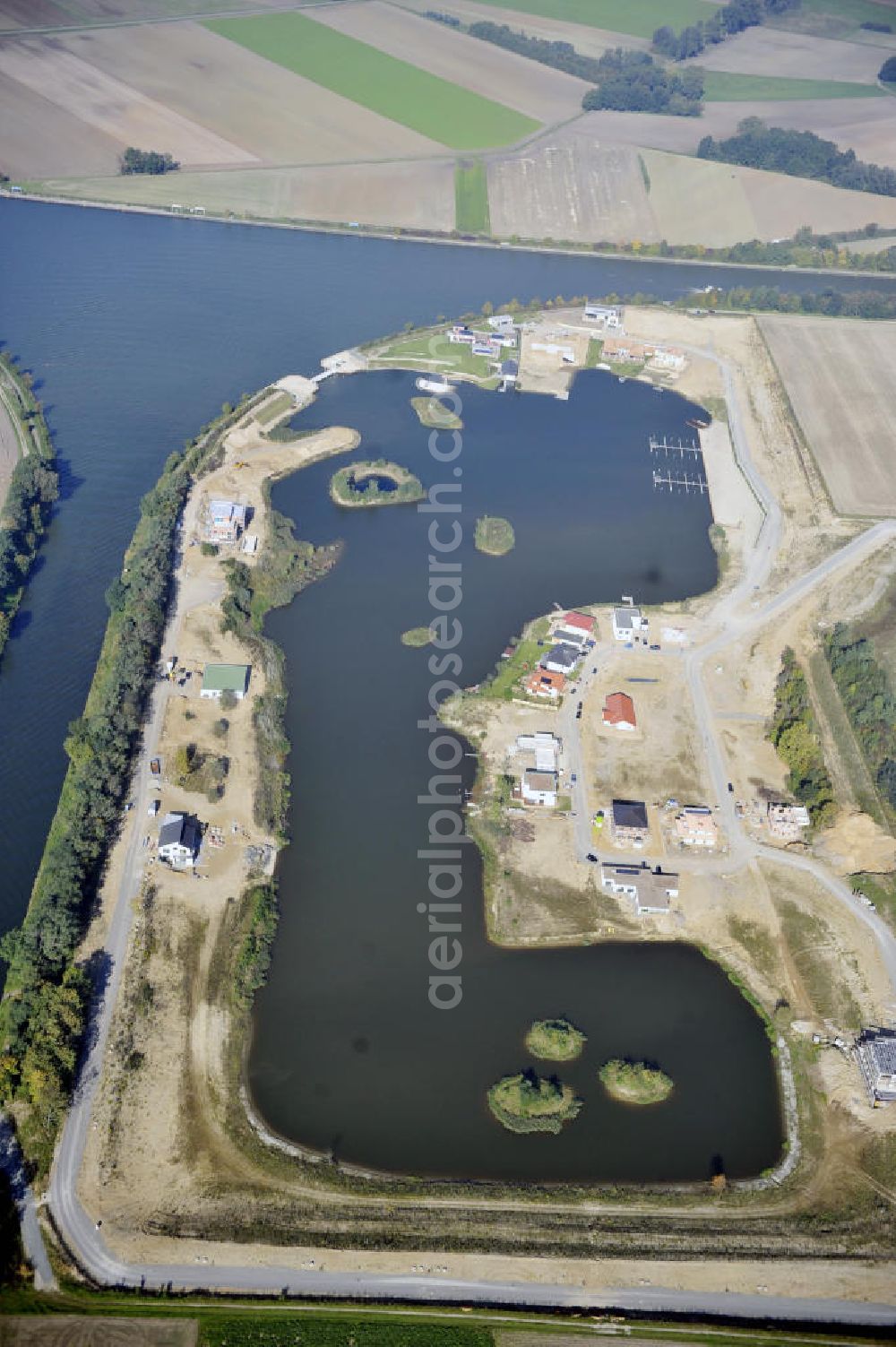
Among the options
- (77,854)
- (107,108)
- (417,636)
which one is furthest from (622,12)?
(77,854)

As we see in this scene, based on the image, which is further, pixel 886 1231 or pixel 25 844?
pixel 25 844

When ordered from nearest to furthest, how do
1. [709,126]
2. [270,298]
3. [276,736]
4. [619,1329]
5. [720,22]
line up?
[619,1329]
[276,736]
[270,298]
[709,126]
[720,22]

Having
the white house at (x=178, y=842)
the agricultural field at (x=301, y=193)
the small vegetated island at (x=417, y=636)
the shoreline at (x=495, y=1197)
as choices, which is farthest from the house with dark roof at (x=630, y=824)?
the agricultural field at (x=301, y=193)

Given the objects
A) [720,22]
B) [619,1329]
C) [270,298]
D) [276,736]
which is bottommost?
[619,1329]

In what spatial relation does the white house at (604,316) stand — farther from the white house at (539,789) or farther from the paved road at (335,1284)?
the paved road at (335,1284)

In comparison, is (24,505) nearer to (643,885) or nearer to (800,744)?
(643,885)

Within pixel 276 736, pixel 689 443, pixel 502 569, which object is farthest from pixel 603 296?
pixel 276 736

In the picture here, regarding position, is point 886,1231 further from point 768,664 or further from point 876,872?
point 768,664

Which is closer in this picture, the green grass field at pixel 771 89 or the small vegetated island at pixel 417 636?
the small vegetated island at pixel 417 636
